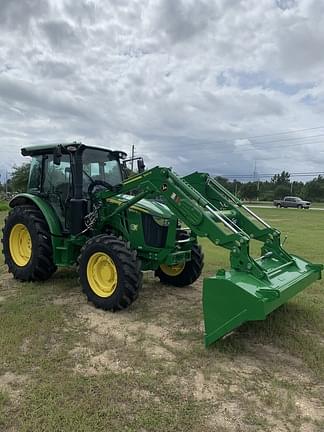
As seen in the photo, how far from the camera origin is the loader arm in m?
4.01

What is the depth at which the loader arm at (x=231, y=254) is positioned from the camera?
13.1 feet

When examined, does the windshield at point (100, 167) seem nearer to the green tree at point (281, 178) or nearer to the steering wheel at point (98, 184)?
the steering wheel at point (98, 184)

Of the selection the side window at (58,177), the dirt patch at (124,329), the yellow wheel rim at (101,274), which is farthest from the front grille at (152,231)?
the side window at (58,177)

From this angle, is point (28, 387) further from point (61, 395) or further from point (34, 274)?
point (34, 274)

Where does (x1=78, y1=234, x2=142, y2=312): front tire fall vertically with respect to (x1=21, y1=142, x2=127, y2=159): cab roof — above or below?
below

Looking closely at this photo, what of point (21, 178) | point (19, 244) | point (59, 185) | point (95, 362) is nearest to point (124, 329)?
point (95, 362)

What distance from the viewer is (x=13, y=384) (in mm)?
3453

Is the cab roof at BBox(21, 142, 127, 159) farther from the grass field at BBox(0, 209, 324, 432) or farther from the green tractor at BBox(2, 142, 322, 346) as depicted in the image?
the grass field at BBox(0, 209, 324, 432)

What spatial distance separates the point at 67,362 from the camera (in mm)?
3889

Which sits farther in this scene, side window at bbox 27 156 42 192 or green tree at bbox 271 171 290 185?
green tree at bbox 271 171 290 185

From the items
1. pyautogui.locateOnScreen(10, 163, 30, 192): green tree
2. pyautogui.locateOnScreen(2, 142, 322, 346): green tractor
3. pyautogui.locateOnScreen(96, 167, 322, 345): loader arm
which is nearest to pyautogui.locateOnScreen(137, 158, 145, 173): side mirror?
pyautogui.locateOnScreen(2, 142, 322, 346): green tractor

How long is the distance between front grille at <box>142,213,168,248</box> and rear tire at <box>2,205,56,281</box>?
1706 mm

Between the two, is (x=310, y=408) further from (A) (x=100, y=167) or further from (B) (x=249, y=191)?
(B) (x=249, y=191)

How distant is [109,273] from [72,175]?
178 cm
